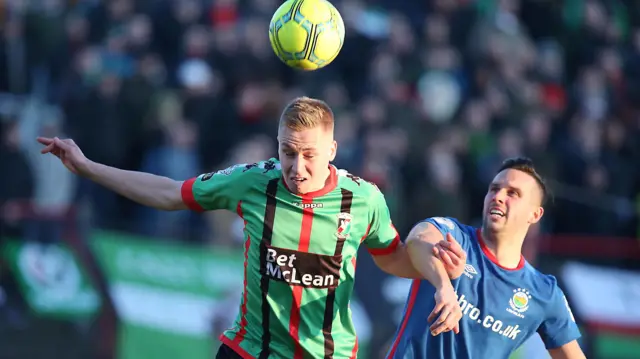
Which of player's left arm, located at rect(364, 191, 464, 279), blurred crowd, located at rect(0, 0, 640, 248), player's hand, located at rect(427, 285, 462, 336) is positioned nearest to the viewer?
player's hand, located at rect(427, 285, 462, 336)

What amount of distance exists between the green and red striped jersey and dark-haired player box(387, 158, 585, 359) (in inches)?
19.6

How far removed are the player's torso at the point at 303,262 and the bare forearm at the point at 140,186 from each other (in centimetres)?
43

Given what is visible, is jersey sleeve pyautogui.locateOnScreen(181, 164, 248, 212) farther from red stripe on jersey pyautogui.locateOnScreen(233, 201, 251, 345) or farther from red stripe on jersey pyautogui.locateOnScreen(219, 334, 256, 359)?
red stripe on jersey pyautogui.locateOnScreen(219, 334, 256, 359)

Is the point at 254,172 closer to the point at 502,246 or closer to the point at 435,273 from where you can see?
the point at 435,273

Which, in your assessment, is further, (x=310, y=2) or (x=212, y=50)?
(x=212, y=50)

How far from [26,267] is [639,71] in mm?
9375

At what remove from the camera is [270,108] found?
12789mm

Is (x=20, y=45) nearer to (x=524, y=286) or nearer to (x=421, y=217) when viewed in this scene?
(x=421, y=217)

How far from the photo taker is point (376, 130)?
1252 cm

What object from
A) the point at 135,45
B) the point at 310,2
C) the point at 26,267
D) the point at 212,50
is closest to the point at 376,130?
the point at 212,50

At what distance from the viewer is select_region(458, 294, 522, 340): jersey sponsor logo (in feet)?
20.3

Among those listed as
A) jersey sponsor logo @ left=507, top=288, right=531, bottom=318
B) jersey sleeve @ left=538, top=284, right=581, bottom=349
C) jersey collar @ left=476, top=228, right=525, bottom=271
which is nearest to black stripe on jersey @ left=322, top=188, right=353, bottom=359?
jersey collar @ left=476, top=228, right=525, bottom=271

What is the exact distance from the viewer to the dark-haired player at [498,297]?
6.16 meters

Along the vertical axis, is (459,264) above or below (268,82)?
below
